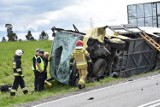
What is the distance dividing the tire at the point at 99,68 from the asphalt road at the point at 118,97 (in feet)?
8.40

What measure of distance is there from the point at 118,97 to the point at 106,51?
561 cm

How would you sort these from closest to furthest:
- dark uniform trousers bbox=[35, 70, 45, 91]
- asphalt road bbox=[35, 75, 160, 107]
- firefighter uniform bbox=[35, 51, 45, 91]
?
1. asphalt road bbox=[35, 75, 160, 107]
2. firefighter uniform bbox=[35, 51, 45, 91]
3. dark uniform trousers bbox=[35, 70, 45, 91]

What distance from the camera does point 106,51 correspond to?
16.7 metres

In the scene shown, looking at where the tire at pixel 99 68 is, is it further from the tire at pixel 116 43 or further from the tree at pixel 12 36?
the tree at pixel 12 36

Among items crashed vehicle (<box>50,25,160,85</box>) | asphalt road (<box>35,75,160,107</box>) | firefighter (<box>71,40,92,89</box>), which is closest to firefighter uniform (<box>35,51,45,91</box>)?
crashed vehicle (<box>50,25,160,85</box>)

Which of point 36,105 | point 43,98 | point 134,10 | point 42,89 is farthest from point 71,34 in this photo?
point 134,10

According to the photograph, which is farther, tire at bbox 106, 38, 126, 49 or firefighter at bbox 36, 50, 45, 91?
tire at bbox 106, 38, 126, 49

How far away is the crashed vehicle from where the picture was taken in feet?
53.2

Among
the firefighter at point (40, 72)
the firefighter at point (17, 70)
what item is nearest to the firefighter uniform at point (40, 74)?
the firefighter at point (40, 72)

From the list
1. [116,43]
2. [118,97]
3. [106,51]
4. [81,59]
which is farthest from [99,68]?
[118,97]

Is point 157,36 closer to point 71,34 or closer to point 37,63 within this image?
point 71,34

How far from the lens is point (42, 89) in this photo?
15.4 metres

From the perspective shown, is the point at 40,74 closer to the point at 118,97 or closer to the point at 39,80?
the point at 39,80

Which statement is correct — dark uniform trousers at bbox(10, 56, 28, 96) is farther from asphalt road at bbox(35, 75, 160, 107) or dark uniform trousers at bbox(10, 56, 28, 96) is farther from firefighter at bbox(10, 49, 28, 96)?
asphalt road at bbox(35, 75, 160, 107)
